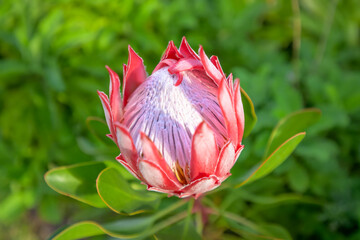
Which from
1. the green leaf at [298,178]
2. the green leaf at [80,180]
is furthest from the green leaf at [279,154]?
the green leaf at [298,178]

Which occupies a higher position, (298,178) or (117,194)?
(117,194)

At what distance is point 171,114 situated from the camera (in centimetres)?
98

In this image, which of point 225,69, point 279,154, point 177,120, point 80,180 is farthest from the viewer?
point 225,69

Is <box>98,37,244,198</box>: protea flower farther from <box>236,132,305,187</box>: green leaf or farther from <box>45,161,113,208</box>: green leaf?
<box>45,161,113,208</box>: green leaf

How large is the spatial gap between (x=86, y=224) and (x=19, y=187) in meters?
1.37

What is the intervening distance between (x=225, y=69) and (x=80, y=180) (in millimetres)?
1318

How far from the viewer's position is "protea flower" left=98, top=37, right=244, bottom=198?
2.92 feet

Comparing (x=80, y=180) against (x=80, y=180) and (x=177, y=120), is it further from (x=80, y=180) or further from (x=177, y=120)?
(x=177, y=120)

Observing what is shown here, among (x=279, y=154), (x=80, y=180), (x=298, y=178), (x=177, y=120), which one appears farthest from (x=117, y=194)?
(x=298, y=178)

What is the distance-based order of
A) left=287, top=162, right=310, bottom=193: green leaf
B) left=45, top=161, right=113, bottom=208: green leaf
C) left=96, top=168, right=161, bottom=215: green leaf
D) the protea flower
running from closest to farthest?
the protea flower → left=96, top=168, right=161, bottom=215: green leaf → left=45, top=161, right=113, bottom=208: green leaf → left=287, top=162, right=310, bottom=193: green leaf

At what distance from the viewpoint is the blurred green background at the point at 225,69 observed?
181cm

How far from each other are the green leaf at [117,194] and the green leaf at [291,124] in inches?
17.7

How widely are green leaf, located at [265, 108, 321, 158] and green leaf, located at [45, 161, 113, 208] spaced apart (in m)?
0.58

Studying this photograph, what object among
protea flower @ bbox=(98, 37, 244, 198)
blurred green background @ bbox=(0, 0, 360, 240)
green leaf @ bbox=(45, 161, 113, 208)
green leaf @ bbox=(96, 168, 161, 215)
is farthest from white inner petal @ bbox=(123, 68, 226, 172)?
blurred green background @ bbox=(0, 0, 360, 240)
